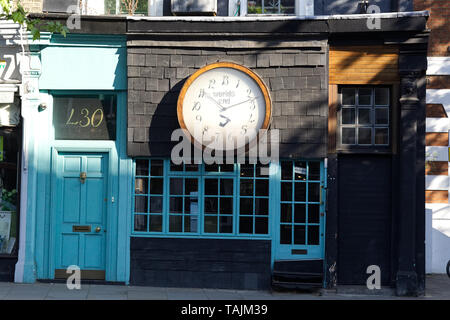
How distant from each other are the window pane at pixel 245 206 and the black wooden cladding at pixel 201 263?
1.84 ft

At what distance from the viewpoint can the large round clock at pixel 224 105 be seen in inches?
409

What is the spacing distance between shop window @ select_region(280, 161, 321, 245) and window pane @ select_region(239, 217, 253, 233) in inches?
23.2

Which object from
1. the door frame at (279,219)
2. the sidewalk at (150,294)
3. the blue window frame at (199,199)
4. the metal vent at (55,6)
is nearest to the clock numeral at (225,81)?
the blue window frame at (199,199)

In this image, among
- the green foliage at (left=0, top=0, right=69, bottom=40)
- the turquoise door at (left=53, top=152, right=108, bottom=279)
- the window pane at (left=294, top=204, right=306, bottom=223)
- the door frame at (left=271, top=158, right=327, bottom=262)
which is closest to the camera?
the green foliage at (left=0, top=0, right=69, bottom=40)

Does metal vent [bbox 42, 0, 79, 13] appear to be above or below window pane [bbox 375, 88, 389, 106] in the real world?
above

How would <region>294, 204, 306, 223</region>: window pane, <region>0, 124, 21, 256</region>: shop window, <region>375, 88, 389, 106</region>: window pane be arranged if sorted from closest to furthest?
<region>294, 204, 306, 223</region>: window pane → <region>375, 88, 389, 106</region>: window pane → <region>0, 124, 21, 256</region>: shop window

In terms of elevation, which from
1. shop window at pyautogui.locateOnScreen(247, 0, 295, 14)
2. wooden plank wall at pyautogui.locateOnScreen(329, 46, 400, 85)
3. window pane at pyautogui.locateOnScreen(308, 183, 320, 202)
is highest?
shop window at pyautogui.locateOnScreen(247, 0, 295, 14)

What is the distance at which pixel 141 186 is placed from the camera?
10.8 metres

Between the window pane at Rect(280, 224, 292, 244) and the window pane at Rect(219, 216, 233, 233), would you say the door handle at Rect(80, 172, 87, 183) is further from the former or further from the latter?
the window pane at Rect(280, 224, 292, 244)

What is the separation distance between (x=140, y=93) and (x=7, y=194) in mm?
3334

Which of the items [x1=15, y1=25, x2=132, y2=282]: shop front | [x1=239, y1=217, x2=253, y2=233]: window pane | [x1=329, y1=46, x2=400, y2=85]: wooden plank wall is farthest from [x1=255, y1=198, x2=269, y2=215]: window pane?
[x1=329, y1=46, x2=400, y2=85]: wooden plank wall

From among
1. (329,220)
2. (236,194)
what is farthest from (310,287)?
(236,194)

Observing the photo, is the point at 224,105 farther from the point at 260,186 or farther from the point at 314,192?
the point at 314,192

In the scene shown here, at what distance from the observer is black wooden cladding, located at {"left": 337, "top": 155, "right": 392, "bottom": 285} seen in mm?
10633
